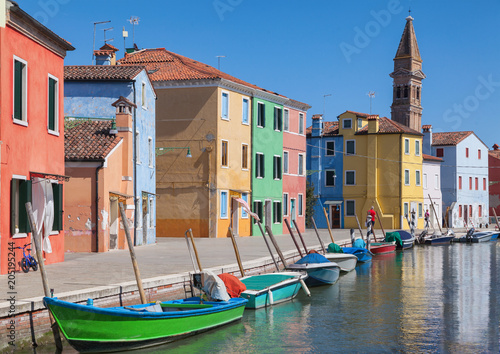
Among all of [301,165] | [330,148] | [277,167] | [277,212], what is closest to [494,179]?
[330,148]

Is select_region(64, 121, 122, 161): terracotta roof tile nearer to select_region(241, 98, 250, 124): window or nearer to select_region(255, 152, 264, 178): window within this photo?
select_region(241, 98, 250, 124): window

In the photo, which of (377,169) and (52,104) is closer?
(52,104)

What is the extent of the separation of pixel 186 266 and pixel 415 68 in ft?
225

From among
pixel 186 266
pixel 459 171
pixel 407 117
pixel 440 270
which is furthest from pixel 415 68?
pixel 186 266

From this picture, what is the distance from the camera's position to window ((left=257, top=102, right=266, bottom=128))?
4319cm

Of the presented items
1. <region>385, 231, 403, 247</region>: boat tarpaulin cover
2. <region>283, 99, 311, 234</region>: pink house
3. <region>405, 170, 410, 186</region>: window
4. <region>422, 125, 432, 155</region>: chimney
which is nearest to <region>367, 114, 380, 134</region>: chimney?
<region>405, 170, 410, 186</region>: window

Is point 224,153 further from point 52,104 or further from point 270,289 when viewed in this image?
point 270,289

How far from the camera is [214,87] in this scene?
38.7 meters

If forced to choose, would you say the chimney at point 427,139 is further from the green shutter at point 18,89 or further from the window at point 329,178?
the green shutter at point 18,89

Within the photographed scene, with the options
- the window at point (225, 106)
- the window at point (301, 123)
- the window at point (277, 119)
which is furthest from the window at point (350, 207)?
the window at point (225, 106)

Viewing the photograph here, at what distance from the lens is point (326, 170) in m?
59.7

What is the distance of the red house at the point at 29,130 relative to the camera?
56.4 ft

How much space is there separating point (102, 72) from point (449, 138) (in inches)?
1830

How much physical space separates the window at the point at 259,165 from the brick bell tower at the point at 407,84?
4142 centimetres
